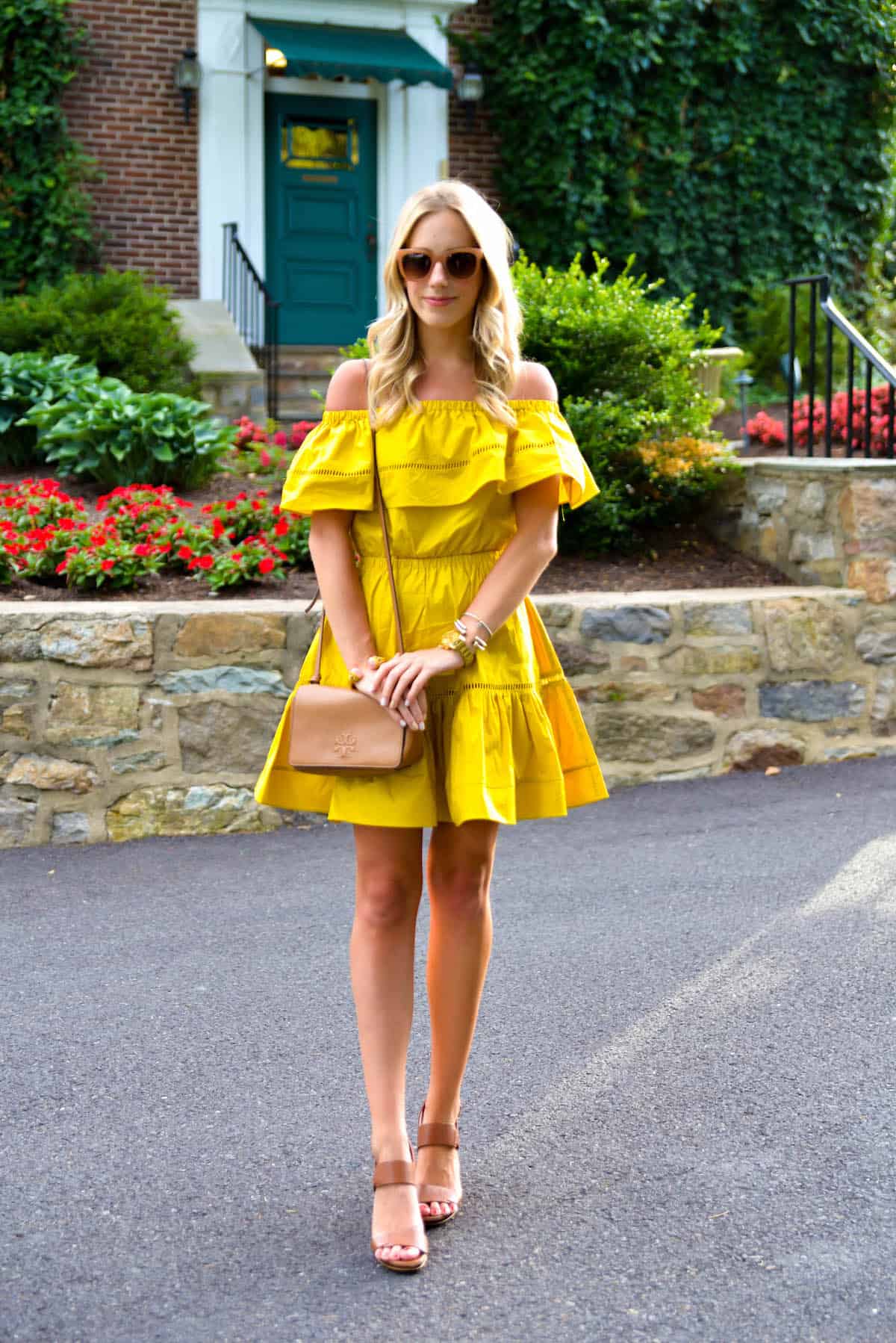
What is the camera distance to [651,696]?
5.46 metres

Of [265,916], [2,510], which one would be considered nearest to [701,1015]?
[265,916]

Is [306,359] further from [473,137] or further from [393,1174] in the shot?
[393,1174]

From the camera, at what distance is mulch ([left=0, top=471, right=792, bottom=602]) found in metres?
5.64

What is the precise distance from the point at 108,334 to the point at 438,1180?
23.2ft

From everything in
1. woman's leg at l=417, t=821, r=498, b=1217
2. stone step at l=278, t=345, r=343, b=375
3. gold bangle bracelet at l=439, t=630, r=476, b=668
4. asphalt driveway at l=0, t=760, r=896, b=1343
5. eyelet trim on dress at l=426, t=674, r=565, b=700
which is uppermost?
stone step at l=278, t=345, r=343, b=375

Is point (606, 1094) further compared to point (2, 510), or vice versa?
point (2, 510)

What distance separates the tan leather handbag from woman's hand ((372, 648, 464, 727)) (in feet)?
0.08

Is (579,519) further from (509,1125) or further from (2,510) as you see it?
(509,1125)

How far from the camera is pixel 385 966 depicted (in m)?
2.37

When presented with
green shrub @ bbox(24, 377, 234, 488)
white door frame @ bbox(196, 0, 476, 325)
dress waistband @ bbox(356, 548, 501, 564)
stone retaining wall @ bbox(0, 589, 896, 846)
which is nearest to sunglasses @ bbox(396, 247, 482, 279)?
dress waistband @ bbox(356, 548, 501, 564)

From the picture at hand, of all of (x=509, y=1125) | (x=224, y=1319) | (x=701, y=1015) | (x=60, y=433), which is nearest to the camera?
(x=224, y=1319)

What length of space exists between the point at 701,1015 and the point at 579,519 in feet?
11.7

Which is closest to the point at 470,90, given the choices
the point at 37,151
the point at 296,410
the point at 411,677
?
the point at 296,410

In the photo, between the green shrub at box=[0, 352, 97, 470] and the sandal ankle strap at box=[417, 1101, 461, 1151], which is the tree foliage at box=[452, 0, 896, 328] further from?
the sandal ankle strap at box=[417, 1101, 461, 1151]
